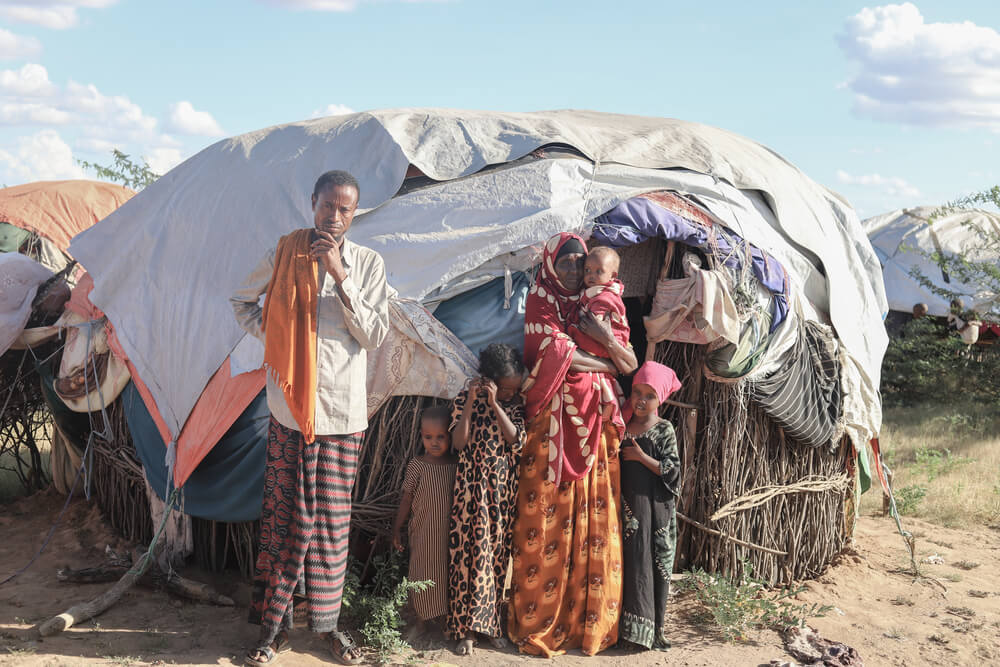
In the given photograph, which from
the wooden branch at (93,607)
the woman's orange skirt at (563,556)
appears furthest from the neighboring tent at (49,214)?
the woman's orange skirt at (563,556)

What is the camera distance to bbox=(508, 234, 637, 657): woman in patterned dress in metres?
3.86

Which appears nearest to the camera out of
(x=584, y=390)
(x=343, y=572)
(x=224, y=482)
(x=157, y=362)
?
(x=343, y=572)

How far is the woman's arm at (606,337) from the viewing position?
12.6ft

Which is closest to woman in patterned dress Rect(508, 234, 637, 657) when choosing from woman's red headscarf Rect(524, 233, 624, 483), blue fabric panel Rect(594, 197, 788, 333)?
woman's red headscarf Rect(524, 233, 624, 483)

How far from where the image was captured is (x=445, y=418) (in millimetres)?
3926

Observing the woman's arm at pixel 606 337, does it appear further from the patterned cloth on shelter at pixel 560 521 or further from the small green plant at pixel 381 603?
the small green plant at pixel 381 603

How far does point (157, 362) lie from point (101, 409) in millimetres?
788

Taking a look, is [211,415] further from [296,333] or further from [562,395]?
[562,395]

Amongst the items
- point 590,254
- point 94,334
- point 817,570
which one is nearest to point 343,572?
point 590,254

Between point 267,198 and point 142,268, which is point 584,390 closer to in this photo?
point 267,198

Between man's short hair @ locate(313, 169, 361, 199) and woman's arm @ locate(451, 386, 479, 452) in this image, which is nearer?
man's short hair @ locate(313, 169, 361, 199)

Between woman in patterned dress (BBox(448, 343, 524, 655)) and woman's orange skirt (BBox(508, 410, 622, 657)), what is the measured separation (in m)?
0.10

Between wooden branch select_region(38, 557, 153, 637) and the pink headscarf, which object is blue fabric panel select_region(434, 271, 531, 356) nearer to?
the pink headscarf

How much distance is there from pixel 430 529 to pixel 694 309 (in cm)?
163
